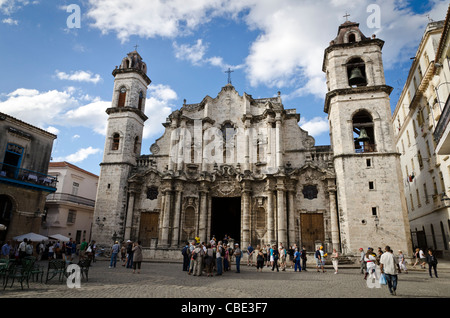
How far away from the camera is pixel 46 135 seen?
75.8ft

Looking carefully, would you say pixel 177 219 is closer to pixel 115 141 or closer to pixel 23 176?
pixel 115 141

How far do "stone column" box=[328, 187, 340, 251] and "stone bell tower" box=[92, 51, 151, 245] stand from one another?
15.9 meters

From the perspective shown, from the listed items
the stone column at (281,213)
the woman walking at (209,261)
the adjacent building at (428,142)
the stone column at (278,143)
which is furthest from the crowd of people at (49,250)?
the adjacent building at (428,142)

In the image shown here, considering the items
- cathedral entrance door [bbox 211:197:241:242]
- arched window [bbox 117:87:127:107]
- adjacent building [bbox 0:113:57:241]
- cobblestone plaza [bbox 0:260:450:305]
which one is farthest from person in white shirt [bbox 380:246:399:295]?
arched window [bbox 117:87:127:107]

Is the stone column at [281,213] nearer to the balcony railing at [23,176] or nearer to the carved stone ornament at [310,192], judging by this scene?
the carved stone ornament at [310,192]

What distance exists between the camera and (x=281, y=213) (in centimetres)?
2161

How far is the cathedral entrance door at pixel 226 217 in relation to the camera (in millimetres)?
24888

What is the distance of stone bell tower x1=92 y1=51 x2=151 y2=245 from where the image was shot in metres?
23.4

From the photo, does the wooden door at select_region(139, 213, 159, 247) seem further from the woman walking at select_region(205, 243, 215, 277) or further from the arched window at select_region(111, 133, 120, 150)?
the woman walking at select_region(205, 243, 215, 277)

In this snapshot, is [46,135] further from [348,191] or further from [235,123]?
[348,191]

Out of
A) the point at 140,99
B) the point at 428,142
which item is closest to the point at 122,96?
the point at 140,99

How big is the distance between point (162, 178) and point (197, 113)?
695 centimetres

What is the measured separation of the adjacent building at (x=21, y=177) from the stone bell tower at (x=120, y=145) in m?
4.06
